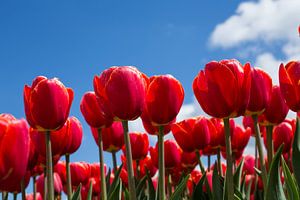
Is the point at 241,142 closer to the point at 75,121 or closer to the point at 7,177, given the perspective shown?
the point at 75,121

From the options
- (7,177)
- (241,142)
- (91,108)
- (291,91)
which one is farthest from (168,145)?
(7,177)

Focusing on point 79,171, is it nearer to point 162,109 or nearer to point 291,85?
point 162,109

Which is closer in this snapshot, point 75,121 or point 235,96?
point 235,96

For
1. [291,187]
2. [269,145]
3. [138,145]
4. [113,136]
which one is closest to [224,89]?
[291,187]

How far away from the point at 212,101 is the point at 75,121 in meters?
1.53

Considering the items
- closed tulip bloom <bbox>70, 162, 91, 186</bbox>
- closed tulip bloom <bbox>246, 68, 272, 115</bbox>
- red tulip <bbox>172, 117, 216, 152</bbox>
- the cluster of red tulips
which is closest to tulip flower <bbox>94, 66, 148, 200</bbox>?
the cluster of red tulips

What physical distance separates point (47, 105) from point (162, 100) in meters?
0.74

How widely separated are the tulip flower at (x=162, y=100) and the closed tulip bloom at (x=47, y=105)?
546 mm

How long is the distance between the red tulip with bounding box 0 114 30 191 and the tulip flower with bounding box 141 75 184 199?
4.90ft

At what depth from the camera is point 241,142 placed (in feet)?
18.0

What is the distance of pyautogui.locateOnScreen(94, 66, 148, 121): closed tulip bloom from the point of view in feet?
9.70

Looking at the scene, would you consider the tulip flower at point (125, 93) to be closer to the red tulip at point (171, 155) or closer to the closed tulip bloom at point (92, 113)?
the closed tulip bloom at point (92, 113)

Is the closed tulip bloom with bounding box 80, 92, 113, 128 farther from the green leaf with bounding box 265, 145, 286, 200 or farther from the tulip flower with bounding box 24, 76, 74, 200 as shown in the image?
the green leaf with bounding box 265, 145, 286, 200

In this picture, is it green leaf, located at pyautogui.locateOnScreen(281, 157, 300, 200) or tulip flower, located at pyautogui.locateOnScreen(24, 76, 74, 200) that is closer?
green leaf, located at pyautogui.locateOnScreen(281, 157, 300, 200)
